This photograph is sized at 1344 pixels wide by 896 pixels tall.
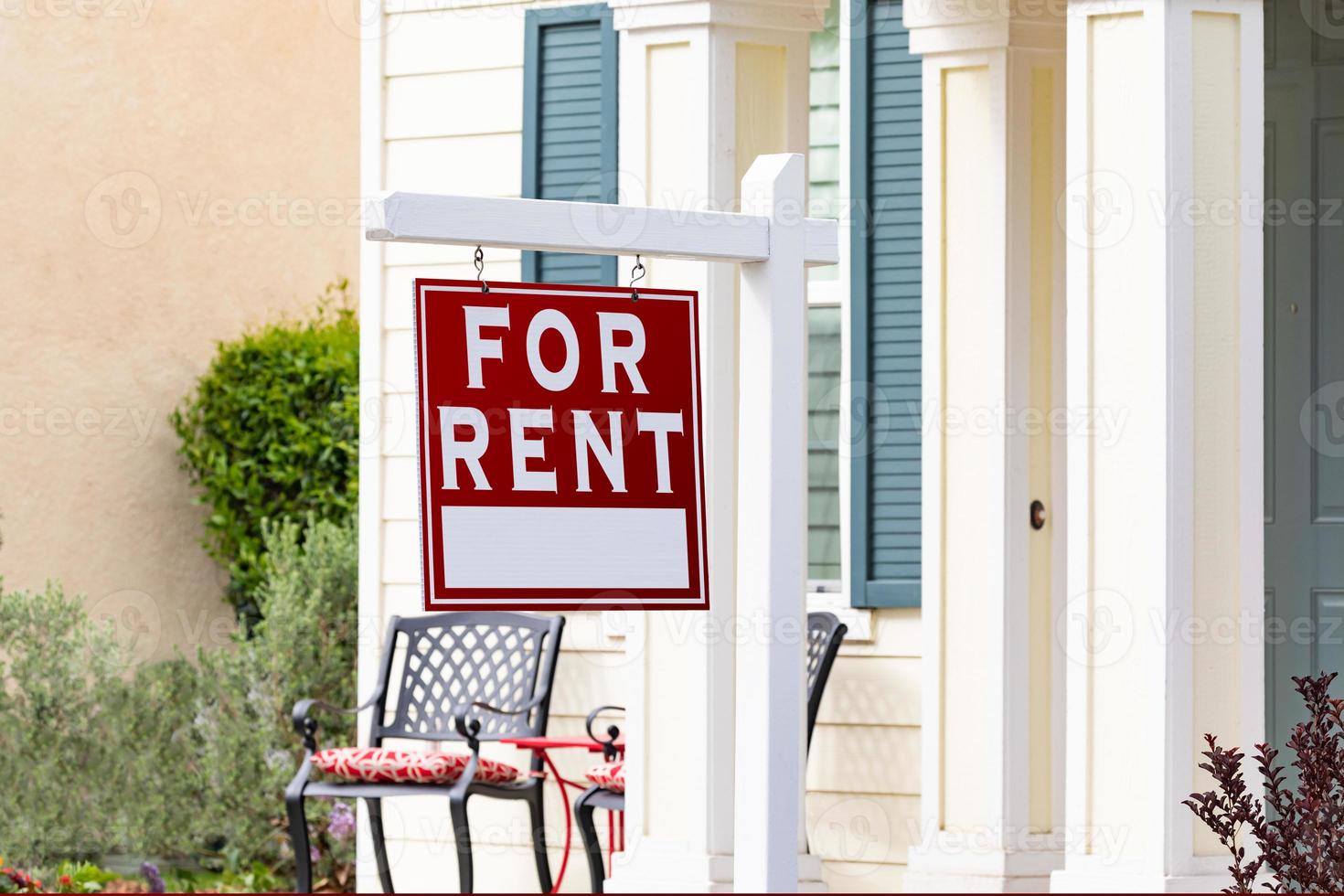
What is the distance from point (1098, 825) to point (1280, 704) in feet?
4.29

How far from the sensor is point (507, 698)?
609cm

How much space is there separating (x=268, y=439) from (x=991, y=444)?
3.79 metres

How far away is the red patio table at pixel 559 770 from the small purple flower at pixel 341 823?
1146mm

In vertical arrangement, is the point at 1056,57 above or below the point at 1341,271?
above

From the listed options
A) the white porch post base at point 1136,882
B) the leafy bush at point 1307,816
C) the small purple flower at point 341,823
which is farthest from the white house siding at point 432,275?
the leafy bush at point 1307,816

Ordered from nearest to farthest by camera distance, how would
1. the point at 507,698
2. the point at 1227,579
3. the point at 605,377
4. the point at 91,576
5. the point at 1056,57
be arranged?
the point at 605,377, the point at 1227,579, the point at 1056,57, the point at 507,698, the point at 91,576

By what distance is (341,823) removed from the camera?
22.7ft

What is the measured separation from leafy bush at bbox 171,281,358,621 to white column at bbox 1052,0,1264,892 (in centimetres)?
435

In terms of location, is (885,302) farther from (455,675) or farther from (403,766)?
(403,766)

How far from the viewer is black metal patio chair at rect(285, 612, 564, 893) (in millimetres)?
5633

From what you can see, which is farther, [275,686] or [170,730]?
[170,730]

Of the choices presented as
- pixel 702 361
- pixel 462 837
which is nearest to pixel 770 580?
pixel 702 361

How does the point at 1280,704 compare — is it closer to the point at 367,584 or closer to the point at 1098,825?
the point at 1098,825

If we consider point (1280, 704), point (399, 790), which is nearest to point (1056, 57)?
point (1280, 704)
